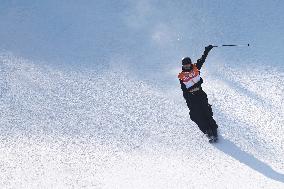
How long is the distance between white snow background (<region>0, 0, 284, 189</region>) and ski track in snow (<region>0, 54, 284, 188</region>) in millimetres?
17

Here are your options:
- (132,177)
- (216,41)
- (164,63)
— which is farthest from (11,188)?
(216,41)

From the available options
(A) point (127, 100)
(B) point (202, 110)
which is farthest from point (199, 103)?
(A) point (127, 100)

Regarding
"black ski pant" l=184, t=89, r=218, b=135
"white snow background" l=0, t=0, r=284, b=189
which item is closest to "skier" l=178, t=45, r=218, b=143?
"black ski pant" l=184, t=89, r=218, b=135

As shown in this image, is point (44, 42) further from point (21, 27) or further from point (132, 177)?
point (132, 177)

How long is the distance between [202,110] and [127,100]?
1827mm

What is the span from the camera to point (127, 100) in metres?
9.27

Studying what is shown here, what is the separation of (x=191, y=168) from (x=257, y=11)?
4935 millimetres

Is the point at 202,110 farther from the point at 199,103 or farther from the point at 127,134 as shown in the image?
A: the point at 127,134

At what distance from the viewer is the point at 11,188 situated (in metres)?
7.40

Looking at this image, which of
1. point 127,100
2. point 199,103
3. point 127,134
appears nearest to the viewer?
point 199,103

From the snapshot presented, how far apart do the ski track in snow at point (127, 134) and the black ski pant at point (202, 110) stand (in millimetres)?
233

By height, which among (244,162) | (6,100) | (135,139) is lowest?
(6,100)

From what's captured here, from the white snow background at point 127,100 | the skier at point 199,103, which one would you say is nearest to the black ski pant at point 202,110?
the skier at point 199,103

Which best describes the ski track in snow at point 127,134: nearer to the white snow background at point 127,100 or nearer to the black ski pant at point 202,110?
the white snow background at point 127,100
